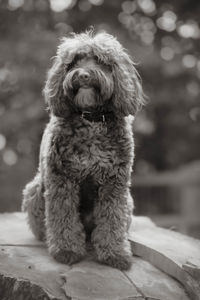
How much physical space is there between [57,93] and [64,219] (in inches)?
43.9

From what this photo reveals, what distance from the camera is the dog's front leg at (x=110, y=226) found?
4773 mm

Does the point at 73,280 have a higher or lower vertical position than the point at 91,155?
lower

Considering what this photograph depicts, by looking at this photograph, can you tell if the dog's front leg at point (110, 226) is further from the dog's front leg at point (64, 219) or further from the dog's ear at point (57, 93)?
the dog's ear at point (57, 93)

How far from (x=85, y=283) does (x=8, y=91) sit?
21.5 feet

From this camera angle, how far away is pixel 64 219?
4.76 meters

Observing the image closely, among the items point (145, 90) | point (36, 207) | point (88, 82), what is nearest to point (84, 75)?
point (88, 82)

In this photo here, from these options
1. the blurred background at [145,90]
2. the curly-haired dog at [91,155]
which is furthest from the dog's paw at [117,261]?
the blurred background at [145,90]

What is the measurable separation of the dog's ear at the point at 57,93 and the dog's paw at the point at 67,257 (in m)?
1.22

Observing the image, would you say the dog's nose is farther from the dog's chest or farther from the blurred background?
the blurred background

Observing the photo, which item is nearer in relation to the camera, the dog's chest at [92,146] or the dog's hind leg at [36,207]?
the dog's chest at [92,146]

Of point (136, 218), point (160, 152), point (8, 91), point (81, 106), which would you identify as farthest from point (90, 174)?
point (160, 152)

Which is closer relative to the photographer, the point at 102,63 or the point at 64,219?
the point at 102,63

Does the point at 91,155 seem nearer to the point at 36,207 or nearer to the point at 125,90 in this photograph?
the point at 125,90

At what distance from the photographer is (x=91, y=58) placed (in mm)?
4594
